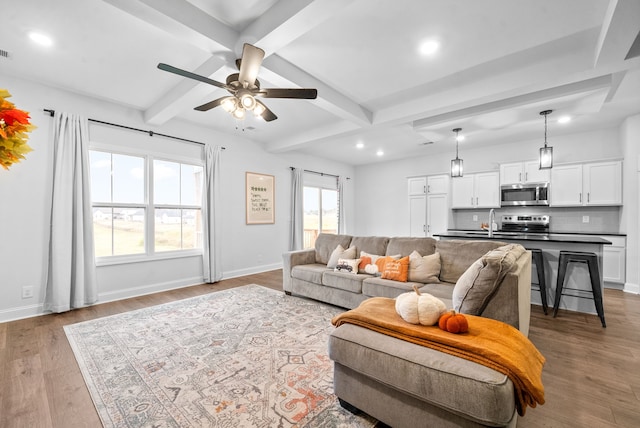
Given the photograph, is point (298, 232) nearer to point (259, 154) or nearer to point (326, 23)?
point (259, 154)

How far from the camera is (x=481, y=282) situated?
180 centimetres

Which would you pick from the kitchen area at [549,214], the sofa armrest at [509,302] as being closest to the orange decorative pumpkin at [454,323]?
the sofa armrest at [509,302]

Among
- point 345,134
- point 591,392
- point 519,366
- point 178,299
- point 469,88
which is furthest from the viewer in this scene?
point 345,134

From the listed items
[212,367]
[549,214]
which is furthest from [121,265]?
[549,214]

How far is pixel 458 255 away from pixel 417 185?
4.01m

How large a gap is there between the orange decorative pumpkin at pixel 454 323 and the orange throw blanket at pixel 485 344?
0.03 metres

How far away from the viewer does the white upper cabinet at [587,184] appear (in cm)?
461

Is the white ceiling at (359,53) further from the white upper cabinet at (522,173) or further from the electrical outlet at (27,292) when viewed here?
the electrical outlet at (27,292)

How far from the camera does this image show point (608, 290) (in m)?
4.39

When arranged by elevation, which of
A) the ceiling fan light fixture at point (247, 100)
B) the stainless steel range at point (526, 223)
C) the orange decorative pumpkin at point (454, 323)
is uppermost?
the ceiling fan light fixture at point (247, 100)

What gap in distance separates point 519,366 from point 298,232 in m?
5.49

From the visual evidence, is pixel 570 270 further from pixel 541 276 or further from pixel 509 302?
pixel 509 302

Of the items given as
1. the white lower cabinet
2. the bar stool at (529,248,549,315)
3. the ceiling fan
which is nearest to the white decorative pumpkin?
the ceiling fan

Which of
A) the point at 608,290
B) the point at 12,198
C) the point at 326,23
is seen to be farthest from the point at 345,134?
the point at 608,290
